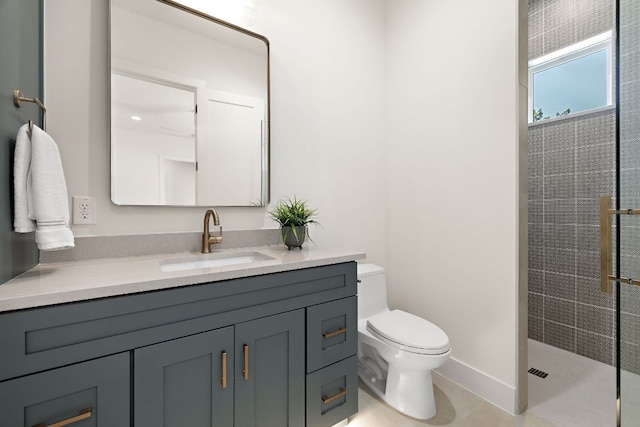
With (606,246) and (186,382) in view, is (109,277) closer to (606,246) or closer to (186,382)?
(186,382)

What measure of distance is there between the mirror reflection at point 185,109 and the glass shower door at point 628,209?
1531 mm

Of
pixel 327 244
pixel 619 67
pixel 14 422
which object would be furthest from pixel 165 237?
pixel 619 67

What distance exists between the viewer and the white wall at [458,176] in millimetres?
1641

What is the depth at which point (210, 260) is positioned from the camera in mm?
1481

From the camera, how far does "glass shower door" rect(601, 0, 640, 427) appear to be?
3.22 feet

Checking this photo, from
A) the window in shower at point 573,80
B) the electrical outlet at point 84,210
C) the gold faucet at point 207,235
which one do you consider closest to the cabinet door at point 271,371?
the gold faucet at point 207,235

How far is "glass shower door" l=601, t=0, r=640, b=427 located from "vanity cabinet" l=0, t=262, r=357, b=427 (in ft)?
3.16

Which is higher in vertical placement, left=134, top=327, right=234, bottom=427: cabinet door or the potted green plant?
the potted green plant

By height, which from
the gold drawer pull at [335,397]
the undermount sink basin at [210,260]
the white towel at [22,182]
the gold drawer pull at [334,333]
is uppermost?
the white towel at [22,182]

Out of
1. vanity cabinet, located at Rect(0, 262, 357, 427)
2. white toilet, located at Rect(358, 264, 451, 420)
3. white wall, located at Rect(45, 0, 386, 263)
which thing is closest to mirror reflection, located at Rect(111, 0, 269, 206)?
white wall, located at Rect(45, 0, 386, 263)

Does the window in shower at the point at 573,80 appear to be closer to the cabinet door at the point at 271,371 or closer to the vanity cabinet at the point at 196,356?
the vanity cabinet at the point at 196,356

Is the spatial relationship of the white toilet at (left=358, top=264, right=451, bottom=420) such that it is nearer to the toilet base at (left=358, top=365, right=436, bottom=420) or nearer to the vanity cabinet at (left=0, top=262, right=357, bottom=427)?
the toilet base at (left=358, top=365, right=436, bottom=420)

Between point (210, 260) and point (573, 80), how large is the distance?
9.49 feet

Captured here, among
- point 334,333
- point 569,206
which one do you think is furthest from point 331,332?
point 569,206
